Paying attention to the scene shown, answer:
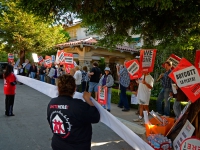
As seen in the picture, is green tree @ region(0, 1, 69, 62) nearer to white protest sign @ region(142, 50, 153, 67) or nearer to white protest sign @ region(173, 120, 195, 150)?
white protest sign @ region(142, 50, 153, 67)

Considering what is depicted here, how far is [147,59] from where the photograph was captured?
567 cm

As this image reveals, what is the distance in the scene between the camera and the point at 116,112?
320 inches

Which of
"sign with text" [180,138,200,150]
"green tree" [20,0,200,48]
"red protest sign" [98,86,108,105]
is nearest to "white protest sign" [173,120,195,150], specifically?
"sign with text" [180,138,200,150]

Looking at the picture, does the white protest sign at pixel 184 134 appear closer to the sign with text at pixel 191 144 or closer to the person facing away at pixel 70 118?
the sign with text at pixel 191 144

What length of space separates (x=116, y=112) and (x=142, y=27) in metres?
4.18

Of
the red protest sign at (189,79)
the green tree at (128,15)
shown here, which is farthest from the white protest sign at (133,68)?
the red protest sign at (189,79)

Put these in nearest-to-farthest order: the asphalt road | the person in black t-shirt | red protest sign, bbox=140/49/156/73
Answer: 1. the asphalt road
2. red protest sign, bbox=140/49/156/73
3. the person in black t-shirt

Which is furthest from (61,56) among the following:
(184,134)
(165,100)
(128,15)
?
(184,134)

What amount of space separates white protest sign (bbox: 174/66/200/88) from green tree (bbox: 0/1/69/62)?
54.5 feet

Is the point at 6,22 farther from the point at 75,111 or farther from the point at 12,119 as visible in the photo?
the point at 75,111

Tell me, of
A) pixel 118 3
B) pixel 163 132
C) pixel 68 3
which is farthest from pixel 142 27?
pixel 163 132

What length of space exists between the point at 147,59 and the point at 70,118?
3725 millimetres

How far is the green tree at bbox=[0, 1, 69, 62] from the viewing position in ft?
63.0

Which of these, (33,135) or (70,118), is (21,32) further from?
(70,118)
